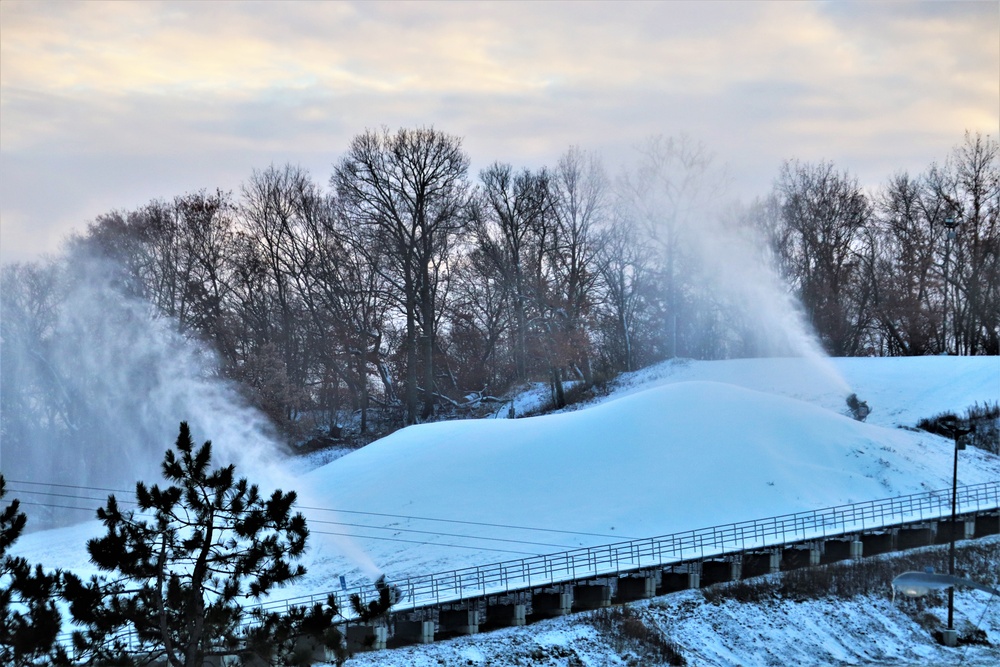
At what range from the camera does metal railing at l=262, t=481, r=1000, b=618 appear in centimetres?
3641

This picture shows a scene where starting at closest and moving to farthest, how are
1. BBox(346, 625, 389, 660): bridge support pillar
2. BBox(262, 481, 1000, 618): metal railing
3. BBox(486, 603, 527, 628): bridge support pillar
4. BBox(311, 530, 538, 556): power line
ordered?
BBox(346, 625, 389, 660): bridge support pillar → BBox(486, 603, 527, 628): bridge support pillar → BBox(262, 481, 1000, 618): metal railing → BBox(311, 530, 538, 556): power line

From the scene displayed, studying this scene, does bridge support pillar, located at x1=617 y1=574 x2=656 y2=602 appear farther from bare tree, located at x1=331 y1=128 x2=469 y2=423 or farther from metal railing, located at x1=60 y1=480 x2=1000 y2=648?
bare tree, located at x1=331 y1=128 x2=469 y2=423

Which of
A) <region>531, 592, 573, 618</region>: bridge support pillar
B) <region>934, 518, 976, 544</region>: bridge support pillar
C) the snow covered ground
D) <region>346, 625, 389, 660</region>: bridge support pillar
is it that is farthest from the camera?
<region>934, 518, 976, 544</region>: bridge support pillar


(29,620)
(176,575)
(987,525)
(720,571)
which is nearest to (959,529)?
(987,525)

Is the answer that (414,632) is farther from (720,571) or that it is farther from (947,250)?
(947,250)

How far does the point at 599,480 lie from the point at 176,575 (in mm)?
29886

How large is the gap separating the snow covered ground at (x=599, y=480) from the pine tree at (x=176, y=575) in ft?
52.7

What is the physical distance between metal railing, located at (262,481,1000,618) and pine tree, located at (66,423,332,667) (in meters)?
13.3

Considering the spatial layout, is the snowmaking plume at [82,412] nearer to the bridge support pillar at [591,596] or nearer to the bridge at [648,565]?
the bridge at [648,565]

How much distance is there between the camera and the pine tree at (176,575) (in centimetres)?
1909

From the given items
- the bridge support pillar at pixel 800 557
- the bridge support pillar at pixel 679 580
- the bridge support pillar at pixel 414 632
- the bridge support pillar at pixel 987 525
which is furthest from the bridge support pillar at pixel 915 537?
the bridge support pillar at pixel 414 632

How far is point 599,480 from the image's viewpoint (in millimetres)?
48125

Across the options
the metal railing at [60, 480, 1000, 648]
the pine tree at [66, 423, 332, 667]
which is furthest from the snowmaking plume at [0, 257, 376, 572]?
the pine tree at [66, 423, 332, 667]

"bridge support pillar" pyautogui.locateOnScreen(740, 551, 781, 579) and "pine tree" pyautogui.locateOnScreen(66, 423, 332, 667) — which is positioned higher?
"pine tree" pyautogui.locateOnScreen(66, 423, 332, 667)
